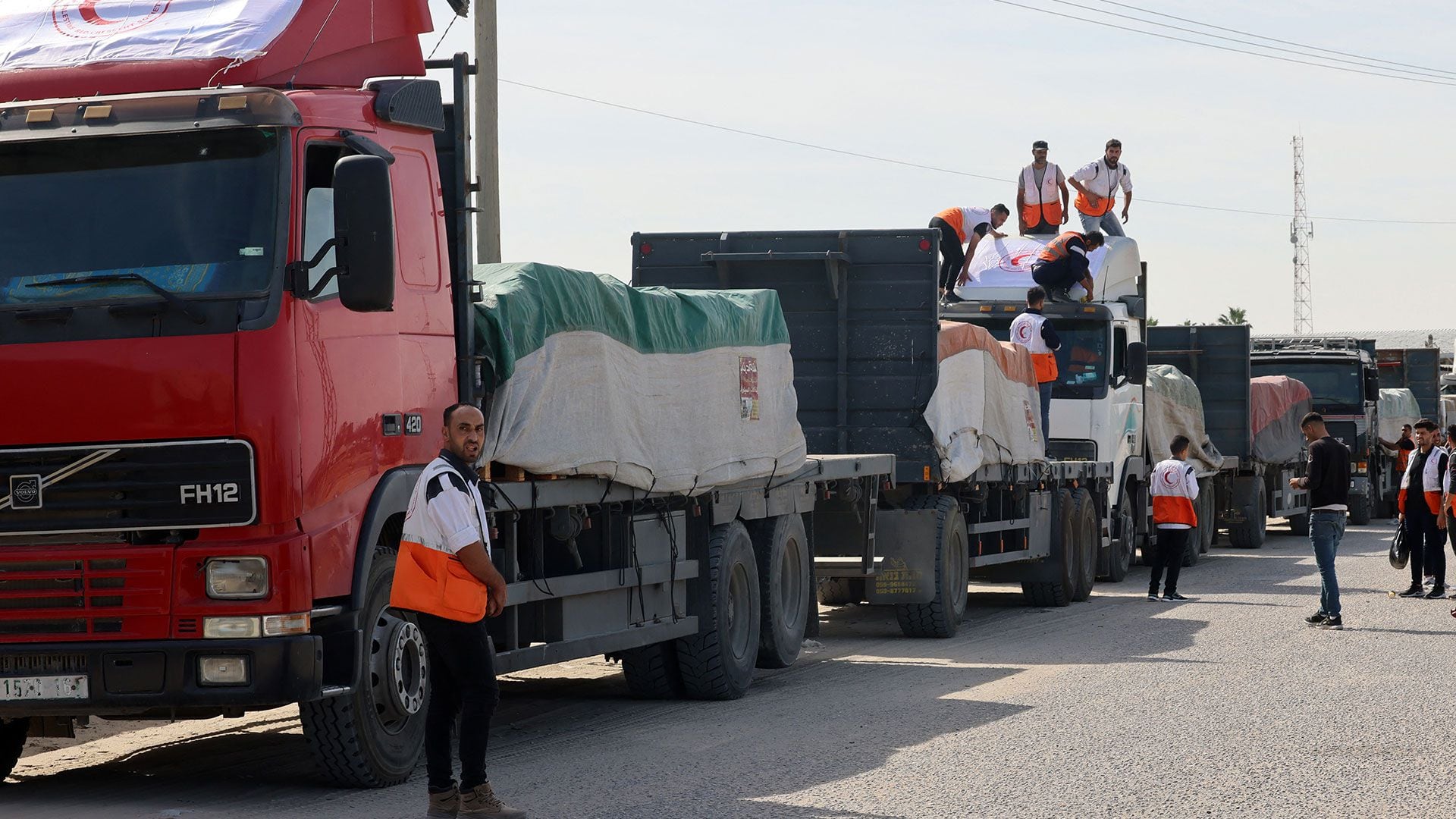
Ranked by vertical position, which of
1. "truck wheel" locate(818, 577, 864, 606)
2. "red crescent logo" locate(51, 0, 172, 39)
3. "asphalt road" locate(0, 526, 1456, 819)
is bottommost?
"asphalt road" locate(0, 526, 1456, 819)

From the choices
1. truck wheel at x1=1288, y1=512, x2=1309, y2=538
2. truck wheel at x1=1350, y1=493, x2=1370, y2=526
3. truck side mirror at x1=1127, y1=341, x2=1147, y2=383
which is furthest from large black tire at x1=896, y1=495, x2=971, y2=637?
truck wheel at x1=1350, y1=493, x2=1370, y2=526

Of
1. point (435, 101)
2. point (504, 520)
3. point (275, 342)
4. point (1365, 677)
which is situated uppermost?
point (435, 101)

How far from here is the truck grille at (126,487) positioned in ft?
A: 24.6

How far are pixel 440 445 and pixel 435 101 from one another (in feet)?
5.36

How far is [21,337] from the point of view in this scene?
7.59 metres

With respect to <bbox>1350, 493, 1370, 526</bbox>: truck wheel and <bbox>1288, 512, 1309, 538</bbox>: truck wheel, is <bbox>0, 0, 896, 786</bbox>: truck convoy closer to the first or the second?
<bbox>1288, 512, 1309, 538</bbox>: truck wheel

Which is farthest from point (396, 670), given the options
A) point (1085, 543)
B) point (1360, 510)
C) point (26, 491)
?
point (1360, 510)

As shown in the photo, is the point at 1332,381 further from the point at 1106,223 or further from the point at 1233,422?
the point at 1106,223

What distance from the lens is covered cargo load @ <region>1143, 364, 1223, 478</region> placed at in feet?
75.6

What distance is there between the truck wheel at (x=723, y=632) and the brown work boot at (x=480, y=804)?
14.0 feet

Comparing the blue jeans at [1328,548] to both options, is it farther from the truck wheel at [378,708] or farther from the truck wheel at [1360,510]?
the truck wheel at [1360,510]

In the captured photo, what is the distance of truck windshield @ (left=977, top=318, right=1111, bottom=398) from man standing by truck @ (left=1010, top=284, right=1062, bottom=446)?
1.17 meters

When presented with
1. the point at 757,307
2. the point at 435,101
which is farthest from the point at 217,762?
the point at 757,307

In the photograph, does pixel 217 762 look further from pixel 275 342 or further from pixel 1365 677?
pixel 1365 677
